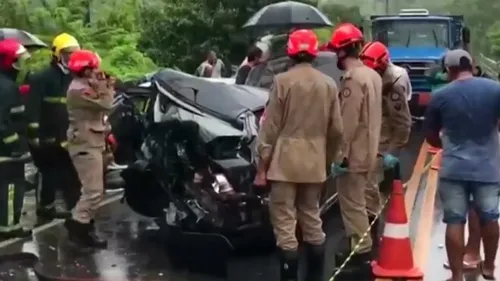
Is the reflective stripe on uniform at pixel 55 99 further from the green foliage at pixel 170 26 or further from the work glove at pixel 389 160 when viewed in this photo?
the green foliage at pixel 170 26

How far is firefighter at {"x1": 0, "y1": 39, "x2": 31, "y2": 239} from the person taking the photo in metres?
9.53

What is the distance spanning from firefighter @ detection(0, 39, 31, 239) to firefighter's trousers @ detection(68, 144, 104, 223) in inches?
21.3

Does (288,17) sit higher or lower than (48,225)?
higher

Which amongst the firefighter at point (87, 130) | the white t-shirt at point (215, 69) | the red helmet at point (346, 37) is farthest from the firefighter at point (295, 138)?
the white t-shirt at point (215, 69)

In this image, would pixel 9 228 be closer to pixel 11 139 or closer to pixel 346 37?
pixel 11 139

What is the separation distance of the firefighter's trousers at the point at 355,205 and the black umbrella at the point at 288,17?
34.9ft

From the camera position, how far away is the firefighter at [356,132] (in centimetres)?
833

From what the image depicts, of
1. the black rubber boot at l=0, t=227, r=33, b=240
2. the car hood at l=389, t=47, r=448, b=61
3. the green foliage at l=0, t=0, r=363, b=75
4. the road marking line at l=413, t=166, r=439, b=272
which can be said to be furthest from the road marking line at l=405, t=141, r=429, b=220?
the green foliage at l=0, t=0, r=363, b=75

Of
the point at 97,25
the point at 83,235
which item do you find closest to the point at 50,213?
the point at 83,235

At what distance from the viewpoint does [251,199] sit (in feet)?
29.0

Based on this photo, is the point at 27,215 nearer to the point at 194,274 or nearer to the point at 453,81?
the point at 194,274

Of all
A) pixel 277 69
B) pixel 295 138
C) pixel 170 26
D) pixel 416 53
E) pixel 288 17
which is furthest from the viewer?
pixel 170 26

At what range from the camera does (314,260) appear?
803cm

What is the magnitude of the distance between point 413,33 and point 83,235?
16304mm
